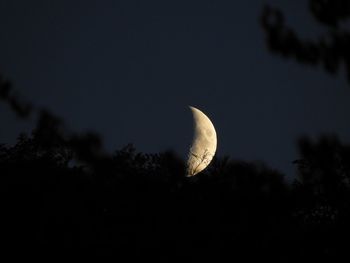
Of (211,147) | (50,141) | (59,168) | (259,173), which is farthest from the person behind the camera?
(211,147)

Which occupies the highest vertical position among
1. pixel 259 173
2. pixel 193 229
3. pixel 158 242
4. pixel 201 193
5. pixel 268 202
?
pixel 201 193

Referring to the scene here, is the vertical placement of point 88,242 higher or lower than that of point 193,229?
lower

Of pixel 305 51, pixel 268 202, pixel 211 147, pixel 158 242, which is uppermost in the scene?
pixel 211 147

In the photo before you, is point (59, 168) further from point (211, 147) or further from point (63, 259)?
point (211, 147)

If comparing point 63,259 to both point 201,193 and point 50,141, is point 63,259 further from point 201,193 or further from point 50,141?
point 50,141

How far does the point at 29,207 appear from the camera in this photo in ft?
58.3

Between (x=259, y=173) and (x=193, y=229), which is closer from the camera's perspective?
(x=259, y=173)

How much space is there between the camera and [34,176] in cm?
1942

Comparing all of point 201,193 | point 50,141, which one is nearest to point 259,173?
point 50,141

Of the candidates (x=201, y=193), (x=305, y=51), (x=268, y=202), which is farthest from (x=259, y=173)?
(x=201, y=193)

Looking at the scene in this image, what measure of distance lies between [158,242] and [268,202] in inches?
520

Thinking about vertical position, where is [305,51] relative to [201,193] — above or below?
below

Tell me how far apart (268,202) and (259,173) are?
1.08 ft

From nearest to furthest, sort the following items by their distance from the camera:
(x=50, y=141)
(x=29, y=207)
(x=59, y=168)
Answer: (x=50, y=141), (x=29, y=207), (x=59, y=168)
